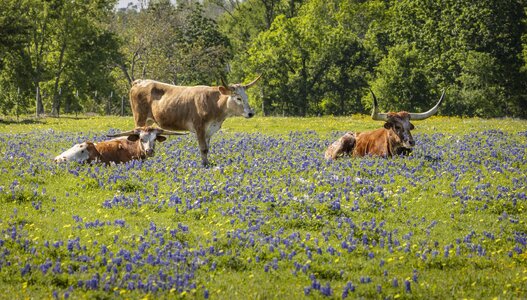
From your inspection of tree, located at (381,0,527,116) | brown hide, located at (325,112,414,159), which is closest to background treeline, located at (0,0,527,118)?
tree, located at (381,0,527,116)

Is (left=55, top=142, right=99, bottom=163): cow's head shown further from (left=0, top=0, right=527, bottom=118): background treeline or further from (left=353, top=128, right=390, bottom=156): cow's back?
(left=0, top=0, right=527, bottom=118): background treeline

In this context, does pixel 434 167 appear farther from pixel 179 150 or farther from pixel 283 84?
pixel 283 84

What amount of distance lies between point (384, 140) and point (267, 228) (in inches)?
317

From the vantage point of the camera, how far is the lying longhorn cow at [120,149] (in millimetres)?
16391

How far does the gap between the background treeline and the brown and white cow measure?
2778 cm

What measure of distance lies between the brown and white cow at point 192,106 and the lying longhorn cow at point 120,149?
2.48 feet

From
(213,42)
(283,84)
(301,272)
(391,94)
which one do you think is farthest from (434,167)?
(213,42)

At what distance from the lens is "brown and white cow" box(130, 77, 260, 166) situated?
1709 centimetres

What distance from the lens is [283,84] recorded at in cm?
7175

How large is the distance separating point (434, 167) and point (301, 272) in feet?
25.3

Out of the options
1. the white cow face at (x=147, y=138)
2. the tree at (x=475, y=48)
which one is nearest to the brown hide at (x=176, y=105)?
the white cow face at (x=147, y=138)

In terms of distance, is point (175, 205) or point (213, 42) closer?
point (175, 205)

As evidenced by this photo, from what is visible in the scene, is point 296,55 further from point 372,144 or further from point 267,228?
point 267,228

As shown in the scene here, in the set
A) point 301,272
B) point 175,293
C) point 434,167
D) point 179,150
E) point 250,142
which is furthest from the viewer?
point 250,142
